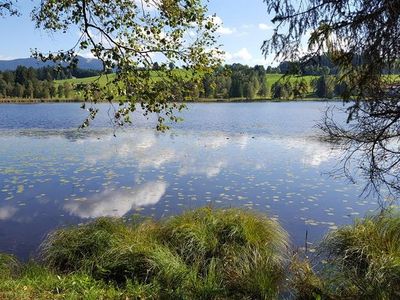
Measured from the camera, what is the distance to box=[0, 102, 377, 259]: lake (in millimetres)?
13594

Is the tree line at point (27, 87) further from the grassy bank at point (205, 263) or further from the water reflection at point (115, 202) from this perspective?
the grassy bank at point (205, 263)

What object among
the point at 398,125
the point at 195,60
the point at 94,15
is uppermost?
the point at 94,15

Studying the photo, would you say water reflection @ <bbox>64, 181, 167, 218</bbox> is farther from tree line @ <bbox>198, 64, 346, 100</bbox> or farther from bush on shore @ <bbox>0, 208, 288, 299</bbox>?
tree line @ <bbox>198, 64, 346, 100</bbox>

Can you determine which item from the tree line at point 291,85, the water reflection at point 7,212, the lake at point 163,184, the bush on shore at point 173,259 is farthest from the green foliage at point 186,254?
the water reflection at point 7,212

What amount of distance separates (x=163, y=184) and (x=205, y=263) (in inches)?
380

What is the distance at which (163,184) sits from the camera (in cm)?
1819

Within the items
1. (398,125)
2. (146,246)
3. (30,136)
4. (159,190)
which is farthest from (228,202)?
(30,136)

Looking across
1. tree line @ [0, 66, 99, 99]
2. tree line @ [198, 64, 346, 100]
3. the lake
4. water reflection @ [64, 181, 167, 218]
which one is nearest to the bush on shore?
the lake

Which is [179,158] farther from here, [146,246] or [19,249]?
[146,246]

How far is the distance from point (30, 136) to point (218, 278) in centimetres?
3214

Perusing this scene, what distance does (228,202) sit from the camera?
50.0ft

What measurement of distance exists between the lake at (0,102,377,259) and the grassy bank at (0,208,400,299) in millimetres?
1895

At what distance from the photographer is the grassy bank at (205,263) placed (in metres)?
7.31

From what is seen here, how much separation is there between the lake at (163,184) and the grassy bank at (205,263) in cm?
190
